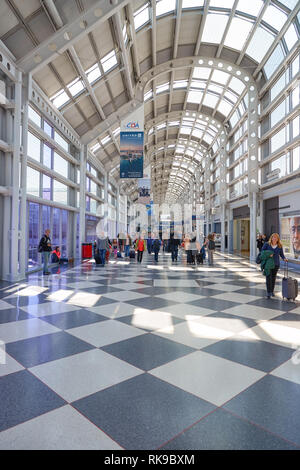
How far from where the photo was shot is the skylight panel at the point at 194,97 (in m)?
24.0

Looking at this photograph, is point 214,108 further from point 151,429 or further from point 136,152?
point 151,429

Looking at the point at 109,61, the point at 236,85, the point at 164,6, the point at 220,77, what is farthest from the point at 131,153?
the point at 236,85

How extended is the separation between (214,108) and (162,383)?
1056 inches

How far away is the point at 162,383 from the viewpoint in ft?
9.29

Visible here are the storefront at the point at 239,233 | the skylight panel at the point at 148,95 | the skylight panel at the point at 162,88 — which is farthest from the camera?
the storefront at the point at 239,233

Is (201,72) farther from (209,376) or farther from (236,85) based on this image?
(209,376)

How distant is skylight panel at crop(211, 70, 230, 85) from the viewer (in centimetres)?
2049

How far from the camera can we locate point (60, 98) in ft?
42.3

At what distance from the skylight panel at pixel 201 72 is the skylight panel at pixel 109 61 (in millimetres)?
9011

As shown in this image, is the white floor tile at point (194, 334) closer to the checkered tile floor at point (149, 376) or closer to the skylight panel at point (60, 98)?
the checkered tile floor at point (149, 376)

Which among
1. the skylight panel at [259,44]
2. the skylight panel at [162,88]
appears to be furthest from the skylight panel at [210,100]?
the skylight panel at [259,44]

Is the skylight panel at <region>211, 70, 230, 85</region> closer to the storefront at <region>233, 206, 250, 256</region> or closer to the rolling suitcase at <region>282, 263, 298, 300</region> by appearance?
the storefront at <region>233, 206, 250, 256</region>

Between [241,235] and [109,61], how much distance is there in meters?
18.5

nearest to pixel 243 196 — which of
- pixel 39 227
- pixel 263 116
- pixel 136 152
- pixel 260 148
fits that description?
pixel 260 148
